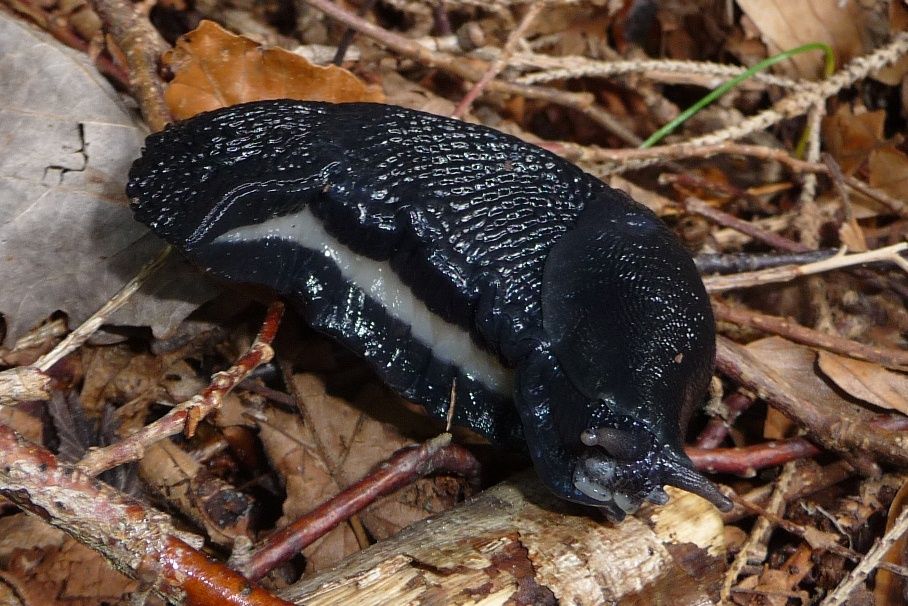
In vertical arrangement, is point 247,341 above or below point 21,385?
below

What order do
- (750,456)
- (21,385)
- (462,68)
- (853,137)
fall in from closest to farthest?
(21,385) < (750,456) < (462,68) < (853,137)

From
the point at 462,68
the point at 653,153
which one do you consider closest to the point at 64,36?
the point at 462,68

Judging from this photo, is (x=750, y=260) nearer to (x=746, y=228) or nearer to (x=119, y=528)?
(x=746, y=228)

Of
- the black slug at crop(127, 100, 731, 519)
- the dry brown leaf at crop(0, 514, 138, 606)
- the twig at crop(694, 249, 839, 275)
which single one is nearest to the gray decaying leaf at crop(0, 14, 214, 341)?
the black slug at crop(127, 100, 731, 519)

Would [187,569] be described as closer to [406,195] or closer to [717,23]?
[406,195]

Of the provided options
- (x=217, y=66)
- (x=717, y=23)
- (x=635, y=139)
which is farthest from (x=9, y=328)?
(x=717, y=23)
